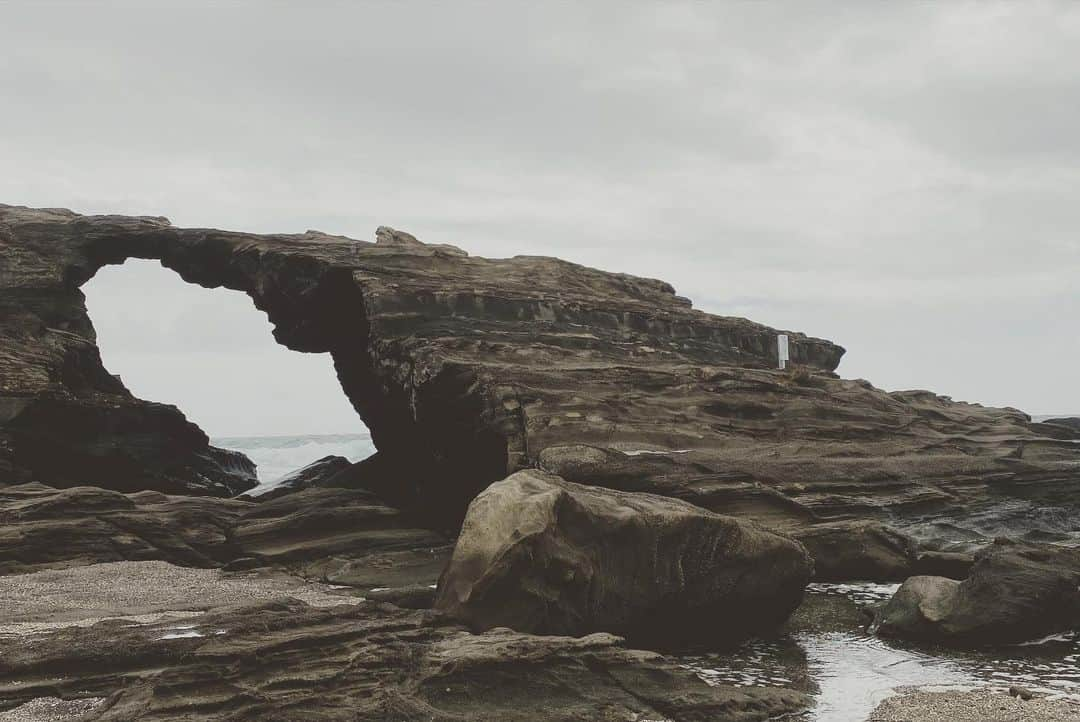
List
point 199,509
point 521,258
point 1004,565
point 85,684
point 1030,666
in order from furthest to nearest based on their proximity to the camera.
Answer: point 521,258 < point 199,509 < point 1004,565 < point 1030,666 < point 85,684

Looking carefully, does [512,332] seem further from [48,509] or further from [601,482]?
[48,509]

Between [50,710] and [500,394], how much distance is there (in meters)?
15.9

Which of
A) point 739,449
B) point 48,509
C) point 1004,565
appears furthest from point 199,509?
point 1004,565

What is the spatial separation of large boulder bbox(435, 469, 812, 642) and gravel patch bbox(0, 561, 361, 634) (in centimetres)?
371

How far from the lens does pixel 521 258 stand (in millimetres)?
33969

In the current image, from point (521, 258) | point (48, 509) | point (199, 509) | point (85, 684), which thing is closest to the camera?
point (85, 684)

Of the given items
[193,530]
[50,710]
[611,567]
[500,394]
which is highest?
[500,394]

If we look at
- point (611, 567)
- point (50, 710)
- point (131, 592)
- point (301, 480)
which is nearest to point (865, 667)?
point (611, 567)

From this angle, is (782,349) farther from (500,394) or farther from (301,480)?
(301,480)

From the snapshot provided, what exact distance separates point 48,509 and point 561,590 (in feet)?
45.2

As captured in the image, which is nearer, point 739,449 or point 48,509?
point 48,509

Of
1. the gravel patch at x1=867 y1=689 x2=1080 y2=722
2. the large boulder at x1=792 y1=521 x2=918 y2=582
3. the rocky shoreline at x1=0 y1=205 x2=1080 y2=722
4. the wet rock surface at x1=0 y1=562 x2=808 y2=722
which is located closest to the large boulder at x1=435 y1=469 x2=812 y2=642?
the rocky shoreline at x1=0 y1=205 x2=1080 y2=722

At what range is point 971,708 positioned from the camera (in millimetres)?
12180

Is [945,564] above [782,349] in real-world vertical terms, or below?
below
